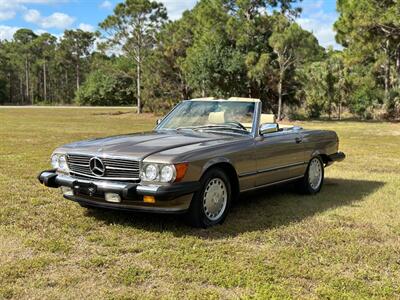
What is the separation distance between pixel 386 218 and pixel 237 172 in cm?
203

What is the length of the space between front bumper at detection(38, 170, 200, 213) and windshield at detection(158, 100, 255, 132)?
1518 mm

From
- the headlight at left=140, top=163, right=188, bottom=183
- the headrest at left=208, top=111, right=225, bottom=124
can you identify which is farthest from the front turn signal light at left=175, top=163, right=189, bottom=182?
the headrest at left=208, top=111, right=225, bottom=124

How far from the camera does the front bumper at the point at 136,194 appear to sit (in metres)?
5.21

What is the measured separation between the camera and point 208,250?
502cm

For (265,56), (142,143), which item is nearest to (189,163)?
(142,143)

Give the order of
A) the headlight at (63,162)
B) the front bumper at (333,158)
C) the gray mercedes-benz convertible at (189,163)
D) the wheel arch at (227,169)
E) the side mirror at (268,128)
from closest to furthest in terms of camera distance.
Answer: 1. the gray mercedes-benz convertible at (189,163)
2. the wheel arch at (227,169)
3. the headlight at (63,162)
4. the side mirror at (268,128)
5. the front bumper at (333,158)

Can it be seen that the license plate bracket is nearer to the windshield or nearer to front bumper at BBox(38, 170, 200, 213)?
front bumper at BBox(38, 170, 200, 213)

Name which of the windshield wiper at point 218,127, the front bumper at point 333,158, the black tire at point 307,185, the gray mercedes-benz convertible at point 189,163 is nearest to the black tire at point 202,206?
the gray mercedes-benz convertible at point 189,163

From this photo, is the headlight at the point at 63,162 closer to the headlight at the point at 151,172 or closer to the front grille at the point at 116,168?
the front grille at the point at 116,168

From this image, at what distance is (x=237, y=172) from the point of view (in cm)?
608

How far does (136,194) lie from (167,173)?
1.26 feet

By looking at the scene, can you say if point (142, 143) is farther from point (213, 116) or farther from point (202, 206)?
point (213, 116)

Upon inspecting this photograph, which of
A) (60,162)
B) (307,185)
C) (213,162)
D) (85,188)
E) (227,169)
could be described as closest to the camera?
(85,188)

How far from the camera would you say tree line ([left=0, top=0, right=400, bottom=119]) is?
1045 inches
